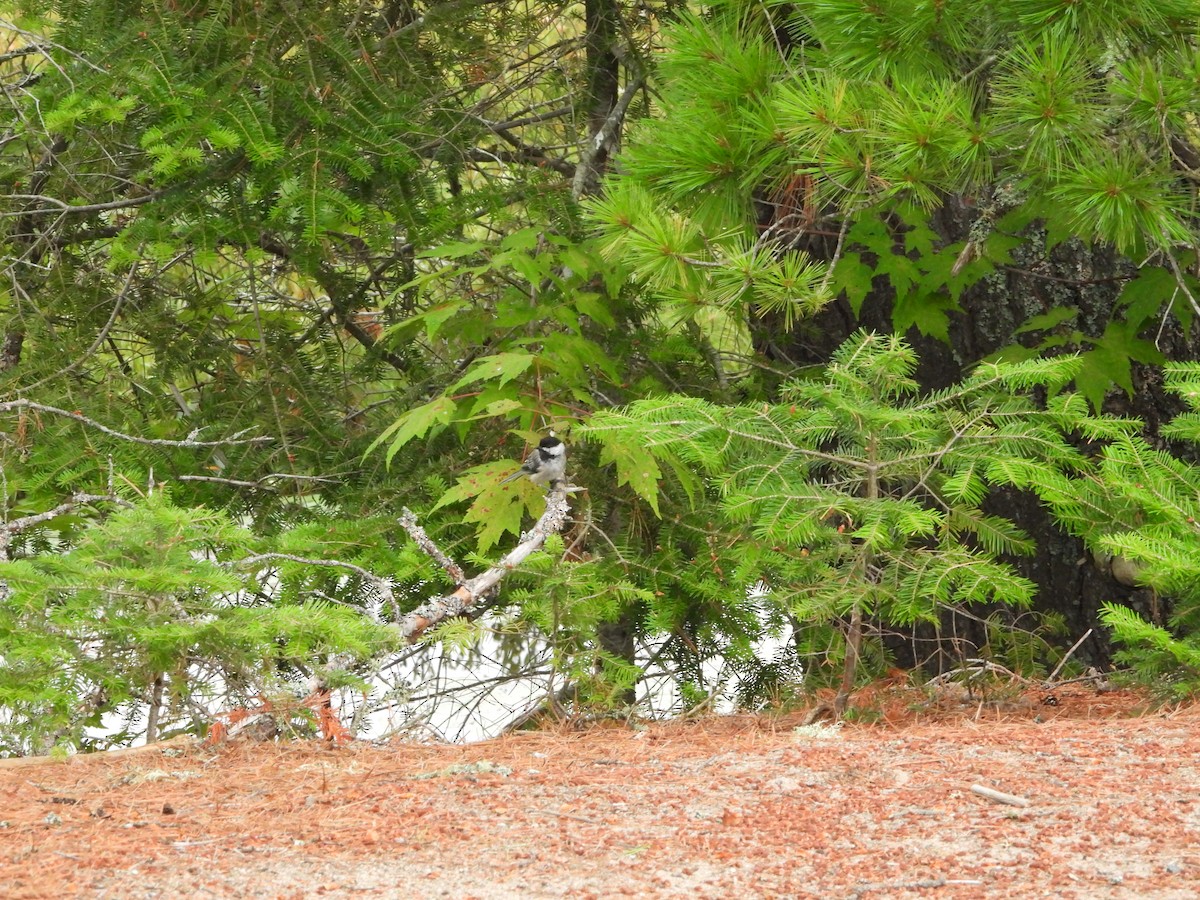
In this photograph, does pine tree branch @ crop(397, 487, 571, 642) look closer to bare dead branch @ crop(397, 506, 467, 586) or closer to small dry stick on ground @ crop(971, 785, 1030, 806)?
bare dead branch @ crop(397, 506, 467, 586)

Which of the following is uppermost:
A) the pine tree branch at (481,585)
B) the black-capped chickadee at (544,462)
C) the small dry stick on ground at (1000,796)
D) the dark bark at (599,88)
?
the dark bark at (599,88)

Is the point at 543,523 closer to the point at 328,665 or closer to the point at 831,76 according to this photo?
the point at 328,665

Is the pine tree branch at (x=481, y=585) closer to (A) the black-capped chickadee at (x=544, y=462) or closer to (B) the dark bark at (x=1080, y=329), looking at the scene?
(A) the black-capped chickadee at (x=544, y=462)

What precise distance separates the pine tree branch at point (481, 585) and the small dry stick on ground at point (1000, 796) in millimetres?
1425

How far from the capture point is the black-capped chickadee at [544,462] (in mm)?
3773

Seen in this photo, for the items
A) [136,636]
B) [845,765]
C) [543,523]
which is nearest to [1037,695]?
[845,765]

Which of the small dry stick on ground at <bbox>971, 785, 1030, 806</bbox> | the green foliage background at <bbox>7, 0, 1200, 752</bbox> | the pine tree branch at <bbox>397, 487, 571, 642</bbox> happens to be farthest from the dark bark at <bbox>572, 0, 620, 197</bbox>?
the small dry stick on ground at <bbox>971, 785, 1030, 806</bbox>

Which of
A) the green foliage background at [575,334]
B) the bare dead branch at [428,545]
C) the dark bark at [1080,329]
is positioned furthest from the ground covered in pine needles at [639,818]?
the dark bark at [1080,329]

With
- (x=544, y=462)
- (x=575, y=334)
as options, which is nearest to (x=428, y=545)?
(x=544, y=462)

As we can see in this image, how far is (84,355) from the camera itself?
4.64 meters

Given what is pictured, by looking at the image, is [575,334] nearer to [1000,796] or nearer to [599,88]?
[599,88]

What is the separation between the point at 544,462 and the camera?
150 inches

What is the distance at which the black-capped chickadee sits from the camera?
12.4 feet

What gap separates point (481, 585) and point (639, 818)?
1.25 m
